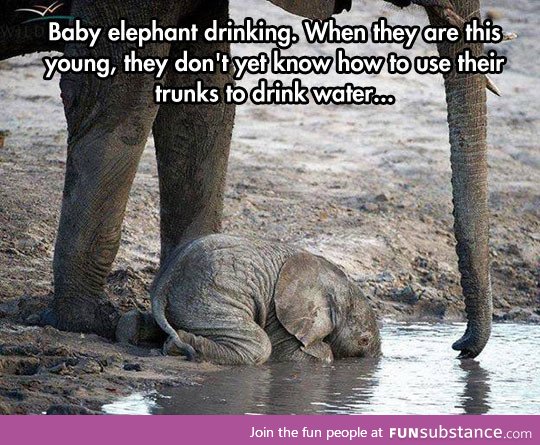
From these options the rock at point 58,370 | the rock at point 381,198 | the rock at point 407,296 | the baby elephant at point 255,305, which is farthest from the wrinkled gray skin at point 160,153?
the rock at point 381,198

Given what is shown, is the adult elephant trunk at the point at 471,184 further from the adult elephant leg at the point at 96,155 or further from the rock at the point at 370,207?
the rock at the point at 370,207

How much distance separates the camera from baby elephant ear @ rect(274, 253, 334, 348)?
7.69m

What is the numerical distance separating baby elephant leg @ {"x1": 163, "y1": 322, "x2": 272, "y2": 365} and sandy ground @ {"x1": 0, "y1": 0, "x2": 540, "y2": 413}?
0.62ft

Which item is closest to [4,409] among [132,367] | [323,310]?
[132,367]

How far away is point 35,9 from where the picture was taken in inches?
338

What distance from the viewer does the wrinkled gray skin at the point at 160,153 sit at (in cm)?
745

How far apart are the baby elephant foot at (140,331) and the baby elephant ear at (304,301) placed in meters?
0.61

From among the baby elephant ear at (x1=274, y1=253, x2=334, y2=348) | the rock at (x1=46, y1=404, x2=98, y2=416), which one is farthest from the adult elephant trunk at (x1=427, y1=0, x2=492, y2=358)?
the rock at (x1=46, y1=404, x2=98, y2=416)

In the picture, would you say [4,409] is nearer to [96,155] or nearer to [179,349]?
[179,349]

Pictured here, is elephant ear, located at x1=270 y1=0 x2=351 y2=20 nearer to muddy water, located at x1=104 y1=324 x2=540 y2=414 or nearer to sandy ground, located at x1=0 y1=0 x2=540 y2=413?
muddy water, located at x1=104 y1=324 x2=540 y2=414

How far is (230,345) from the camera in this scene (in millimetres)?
7465

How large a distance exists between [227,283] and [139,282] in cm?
198
